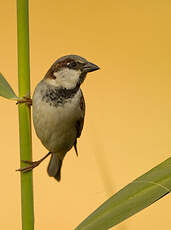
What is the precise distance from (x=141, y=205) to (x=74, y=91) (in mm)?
614

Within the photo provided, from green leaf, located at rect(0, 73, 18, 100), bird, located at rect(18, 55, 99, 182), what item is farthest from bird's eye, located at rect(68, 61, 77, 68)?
green leaf, located at rect(0, 73, 18, 100)

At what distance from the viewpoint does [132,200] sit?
1.89ft

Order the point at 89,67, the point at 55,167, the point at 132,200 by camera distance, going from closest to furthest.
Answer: the point at 132,200 → the point at 89,67 → the point at 55,167

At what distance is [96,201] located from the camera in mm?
1905

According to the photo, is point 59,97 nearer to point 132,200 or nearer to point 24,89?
point 24,89

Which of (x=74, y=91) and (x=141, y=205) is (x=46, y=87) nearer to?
(x=74, y=91)

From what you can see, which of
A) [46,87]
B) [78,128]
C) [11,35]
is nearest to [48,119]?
[46,87]

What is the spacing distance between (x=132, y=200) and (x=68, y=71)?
586mm

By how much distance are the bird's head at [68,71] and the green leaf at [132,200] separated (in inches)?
20.5

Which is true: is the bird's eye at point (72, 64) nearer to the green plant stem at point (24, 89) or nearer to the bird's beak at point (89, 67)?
the bird's beak at point (89, 67)

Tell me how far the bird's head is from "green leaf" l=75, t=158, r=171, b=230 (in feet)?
1.71

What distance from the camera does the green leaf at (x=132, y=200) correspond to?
0.56 meters

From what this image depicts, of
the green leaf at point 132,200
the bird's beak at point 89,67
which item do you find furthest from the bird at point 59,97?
the green leaf at point 132,200

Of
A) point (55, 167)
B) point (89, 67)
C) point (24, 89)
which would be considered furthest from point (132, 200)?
point (55, 167)
